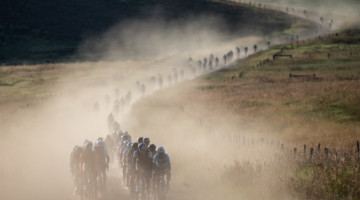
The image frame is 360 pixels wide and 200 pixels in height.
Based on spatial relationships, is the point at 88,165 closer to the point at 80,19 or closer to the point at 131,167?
the point at 131,167

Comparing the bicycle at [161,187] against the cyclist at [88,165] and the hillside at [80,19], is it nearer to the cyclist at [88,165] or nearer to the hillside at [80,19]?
the cyclist at [88,165]

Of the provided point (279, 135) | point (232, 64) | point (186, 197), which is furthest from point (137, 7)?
point (186, 197)

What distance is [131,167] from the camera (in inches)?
604

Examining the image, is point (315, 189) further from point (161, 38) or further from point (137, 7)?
point (137, 7)

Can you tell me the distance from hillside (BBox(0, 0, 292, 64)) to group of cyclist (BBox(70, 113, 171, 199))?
7716cm

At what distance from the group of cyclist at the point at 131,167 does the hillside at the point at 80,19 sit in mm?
77163

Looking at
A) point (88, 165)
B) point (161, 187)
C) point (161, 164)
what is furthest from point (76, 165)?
point (161, 164)

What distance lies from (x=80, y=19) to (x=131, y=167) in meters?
109

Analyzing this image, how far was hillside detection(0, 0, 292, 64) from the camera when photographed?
101 meters

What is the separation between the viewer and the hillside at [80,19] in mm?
101312

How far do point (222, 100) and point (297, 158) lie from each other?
77.7 ft

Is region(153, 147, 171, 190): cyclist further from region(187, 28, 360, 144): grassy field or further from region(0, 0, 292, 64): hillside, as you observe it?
region(0, 0, 292, 64): hillside

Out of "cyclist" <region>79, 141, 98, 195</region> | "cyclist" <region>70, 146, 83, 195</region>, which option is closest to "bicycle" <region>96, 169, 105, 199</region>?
"cyclist" <region>79, 141, 98, 195</region>

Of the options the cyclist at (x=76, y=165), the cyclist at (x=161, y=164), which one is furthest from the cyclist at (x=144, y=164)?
the cyclist at (x=76, y=165)
